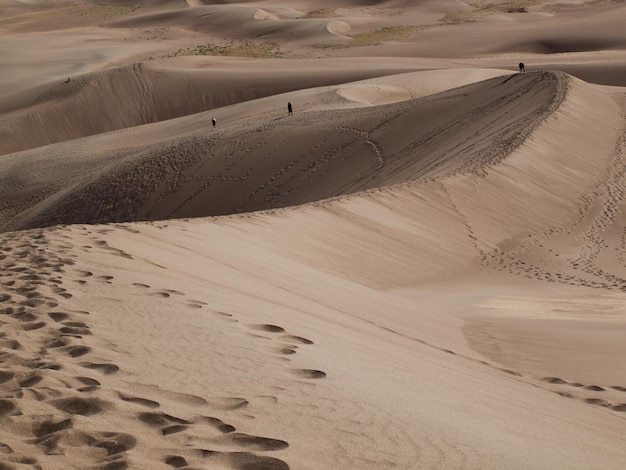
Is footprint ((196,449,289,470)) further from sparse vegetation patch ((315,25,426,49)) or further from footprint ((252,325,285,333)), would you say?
sparse vegetation patch ((315,25,426,49))

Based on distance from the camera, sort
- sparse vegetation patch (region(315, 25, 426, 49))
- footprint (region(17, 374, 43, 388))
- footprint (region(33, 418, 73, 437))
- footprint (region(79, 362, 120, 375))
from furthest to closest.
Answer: sparse vegetation patch (region(315, 25, 426, 49)), footprint (region(79, 362, 120, 375)), footprint (region(17, 374, 43, 388)), footprint (region(33, 418, 73, 437))

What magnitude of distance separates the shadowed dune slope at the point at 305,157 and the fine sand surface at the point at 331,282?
82mm

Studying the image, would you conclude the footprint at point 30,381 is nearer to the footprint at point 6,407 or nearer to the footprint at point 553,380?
the footprint at point 6,407

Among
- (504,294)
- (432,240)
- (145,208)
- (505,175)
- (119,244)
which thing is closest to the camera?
(119,244)

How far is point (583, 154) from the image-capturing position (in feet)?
59.4

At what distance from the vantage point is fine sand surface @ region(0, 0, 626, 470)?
3.62 meters

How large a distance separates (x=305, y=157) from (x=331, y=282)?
40.7 ft

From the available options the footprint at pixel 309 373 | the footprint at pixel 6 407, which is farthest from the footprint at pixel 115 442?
the footprint at pixel 309 373

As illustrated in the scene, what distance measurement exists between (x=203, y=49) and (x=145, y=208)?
3302 cm

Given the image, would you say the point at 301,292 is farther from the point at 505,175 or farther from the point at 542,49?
the point at 542,49

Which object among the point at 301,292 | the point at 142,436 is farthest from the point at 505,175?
the point at 142,436

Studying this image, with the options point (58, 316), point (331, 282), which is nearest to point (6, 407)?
point (58, 316)

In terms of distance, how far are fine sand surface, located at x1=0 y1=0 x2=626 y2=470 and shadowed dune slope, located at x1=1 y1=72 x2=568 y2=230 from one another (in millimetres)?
82

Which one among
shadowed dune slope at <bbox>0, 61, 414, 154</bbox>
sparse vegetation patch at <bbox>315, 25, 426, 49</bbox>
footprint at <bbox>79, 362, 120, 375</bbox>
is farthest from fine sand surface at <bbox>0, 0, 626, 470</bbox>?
sparse vegetation patch at <bbox>315, 25, 426, 49</bbox>
